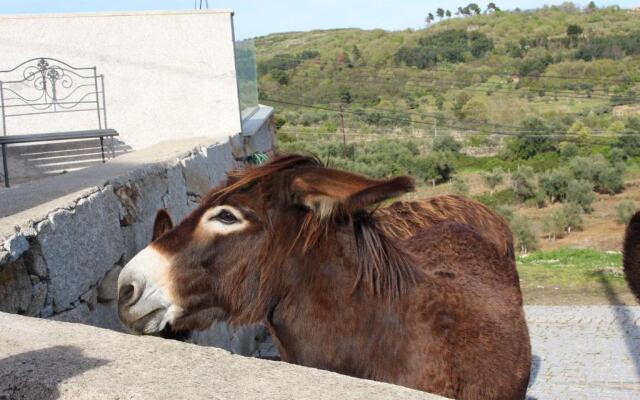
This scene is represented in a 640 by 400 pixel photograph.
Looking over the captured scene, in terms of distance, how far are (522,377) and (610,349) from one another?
5775mm

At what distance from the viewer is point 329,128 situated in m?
45.6

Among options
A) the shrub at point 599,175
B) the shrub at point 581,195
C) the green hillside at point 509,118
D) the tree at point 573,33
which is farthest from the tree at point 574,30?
the shrub at point 581,195

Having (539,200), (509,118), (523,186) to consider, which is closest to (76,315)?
(539,200)

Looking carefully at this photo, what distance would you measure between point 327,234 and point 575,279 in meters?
10.6

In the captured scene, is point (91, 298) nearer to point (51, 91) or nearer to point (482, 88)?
point (51, 91)

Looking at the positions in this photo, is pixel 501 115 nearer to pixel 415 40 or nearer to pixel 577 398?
pixel 415 40

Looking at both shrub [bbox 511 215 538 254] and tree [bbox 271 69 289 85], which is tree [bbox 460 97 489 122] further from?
shrub [bbox 511 215 538 254]

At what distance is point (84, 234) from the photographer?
11.4 feet

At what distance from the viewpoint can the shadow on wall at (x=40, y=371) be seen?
1537 millimetres

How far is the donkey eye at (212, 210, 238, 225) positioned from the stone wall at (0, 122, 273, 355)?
2.75 ft

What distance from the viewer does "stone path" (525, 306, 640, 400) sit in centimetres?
707

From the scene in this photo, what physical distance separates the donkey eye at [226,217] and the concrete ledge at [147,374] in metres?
0.73

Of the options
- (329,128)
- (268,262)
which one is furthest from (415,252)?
(329,128)

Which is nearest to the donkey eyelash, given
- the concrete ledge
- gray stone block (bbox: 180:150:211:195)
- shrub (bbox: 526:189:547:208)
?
the concrete ledge
